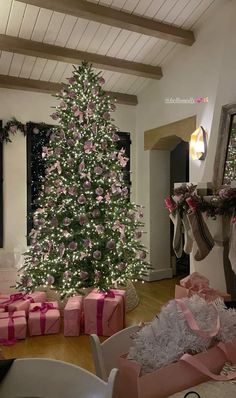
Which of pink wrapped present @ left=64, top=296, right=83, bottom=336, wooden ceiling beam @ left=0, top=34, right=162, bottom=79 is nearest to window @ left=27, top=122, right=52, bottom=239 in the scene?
wooden ceiling beam @ left=0, top=34, right=162, bottom=79

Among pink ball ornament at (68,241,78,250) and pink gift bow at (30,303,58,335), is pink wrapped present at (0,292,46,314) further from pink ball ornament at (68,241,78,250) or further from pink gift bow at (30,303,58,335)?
pink ball ornament at (68,241,78,250)

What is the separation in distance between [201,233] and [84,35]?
255cm

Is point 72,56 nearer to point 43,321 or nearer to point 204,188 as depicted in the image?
point 204,188

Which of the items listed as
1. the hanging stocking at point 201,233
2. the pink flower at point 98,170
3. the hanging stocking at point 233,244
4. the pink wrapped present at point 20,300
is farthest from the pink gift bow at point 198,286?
the pink wrapped present at point 20,300

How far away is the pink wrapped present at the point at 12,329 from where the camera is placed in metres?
2.91

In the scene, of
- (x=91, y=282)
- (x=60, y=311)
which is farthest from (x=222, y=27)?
(x=60, y=311)

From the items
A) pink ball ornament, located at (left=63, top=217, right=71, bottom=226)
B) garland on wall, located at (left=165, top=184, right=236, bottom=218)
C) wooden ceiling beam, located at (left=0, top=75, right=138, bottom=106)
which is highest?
wooden ceiling beam, located at (left=0, top=75, right=138, bottom=106)

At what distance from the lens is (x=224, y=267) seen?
3.35m

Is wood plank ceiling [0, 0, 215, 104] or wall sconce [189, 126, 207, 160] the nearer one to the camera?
wood plank ceiling [0, 0, 215, 104]

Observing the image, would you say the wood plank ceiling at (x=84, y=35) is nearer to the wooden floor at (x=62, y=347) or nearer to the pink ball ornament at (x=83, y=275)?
the pink ball ornament at (x=83, y=275)

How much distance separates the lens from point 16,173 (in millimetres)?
4430

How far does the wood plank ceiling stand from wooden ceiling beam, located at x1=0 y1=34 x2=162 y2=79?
0.08 feet

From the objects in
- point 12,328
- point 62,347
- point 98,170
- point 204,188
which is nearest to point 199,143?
point 204,188

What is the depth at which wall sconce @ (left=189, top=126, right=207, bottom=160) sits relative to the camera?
3764 mm
